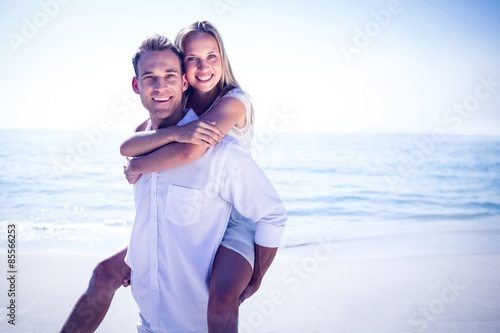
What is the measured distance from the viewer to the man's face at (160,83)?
2.41m

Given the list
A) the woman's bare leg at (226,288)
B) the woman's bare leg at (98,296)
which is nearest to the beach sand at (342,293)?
the woman's bare leg at (98,296)

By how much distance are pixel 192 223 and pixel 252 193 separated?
362 millimetres

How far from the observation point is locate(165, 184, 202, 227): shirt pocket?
2234 mm

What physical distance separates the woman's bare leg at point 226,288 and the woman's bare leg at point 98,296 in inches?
30.6

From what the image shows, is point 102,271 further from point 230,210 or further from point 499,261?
point 499,261

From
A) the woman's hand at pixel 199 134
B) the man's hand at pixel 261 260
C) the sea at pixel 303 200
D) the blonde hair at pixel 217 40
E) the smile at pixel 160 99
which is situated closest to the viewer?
the woman's hand at pixel 199 134

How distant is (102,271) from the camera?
2641 mm

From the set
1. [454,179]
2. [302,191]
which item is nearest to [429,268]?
[302,191]

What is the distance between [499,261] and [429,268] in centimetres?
106

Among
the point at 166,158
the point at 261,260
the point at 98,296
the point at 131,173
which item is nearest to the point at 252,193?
the point at 261,260

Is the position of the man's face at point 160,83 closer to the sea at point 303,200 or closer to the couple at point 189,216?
the couple at point 189,216

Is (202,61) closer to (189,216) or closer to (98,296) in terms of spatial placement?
(189,216)

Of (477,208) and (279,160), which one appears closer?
(477,208)

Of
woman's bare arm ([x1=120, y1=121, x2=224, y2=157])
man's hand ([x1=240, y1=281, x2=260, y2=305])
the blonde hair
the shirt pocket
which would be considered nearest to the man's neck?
woman's bare arm ([x1=120, y1=121, x2=224, y2=157])
